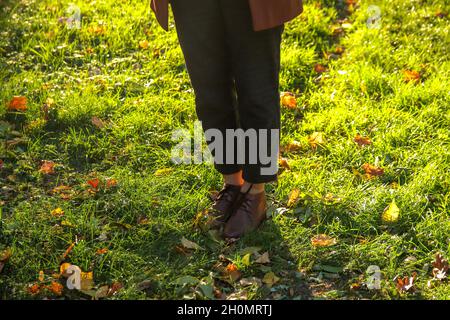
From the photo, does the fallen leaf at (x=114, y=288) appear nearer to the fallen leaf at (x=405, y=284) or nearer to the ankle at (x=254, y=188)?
the ankle at (x=254, y=188)

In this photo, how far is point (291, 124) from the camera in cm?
390

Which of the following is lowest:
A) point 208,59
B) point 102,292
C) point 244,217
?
point 102,292

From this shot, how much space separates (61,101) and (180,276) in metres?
1.68

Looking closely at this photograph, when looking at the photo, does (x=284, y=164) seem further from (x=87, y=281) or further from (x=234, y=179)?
(x=87, y=281)

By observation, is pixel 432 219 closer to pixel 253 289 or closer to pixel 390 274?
pixel 390 274

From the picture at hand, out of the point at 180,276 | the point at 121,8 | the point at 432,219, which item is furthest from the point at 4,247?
the point at 121,8

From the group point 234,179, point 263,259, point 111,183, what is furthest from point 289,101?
point 263,259

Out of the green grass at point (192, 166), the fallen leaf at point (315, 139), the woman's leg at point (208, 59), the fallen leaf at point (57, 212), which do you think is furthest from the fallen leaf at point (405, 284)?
the fallen leaf at point (57, 212)

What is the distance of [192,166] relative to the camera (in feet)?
11.7

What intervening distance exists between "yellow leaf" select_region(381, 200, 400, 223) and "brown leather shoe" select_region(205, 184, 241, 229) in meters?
0.70

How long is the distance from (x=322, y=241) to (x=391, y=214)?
1.24 ft

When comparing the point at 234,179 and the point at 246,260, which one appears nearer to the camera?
the point at 246,260

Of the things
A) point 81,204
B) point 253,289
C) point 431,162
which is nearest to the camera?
point 253,289

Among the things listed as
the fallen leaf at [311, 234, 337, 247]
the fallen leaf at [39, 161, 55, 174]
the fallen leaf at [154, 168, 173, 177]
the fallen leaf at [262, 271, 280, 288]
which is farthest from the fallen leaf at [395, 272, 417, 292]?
the fallen leaf at [39, 161, 55, 174]
